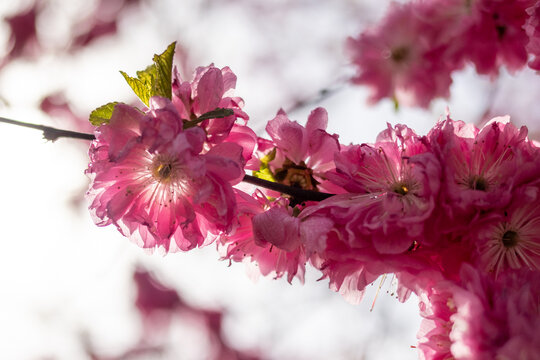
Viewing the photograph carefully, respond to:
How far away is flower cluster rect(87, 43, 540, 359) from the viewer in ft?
2.37

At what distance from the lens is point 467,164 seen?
0.82 m

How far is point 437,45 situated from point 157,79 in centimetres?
136

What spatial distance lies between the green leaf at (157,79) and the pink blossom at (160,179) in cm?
9

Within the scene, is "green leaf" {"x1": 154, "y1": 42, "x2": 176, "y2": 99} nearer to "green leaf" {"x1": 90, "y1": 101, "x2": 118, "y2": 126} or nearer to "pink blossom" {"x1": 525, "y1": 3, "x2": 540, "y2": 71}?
"green leaf" {"x1": 90, "y1": 101, "x2": 118, "y2": 126}

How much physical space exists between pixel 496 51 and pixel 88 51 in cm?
279

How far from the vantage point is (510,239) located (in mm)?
792

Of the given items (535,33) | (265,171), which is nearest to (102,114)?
(265,171)

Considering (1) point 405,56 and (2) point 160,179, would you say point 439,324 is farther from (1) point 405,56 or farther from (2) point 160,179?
(1) point 405,56

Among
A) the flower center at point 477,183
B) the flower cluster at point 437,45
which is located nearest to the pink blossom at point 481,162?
the flower center at point 477,183

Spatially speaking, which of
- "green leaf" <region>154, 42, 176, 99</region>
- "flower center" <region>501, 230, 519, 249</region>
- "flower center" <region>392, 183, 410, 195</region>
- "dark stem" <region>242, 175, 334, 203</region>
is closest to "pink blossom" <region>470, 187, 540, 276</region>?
"flower center" <region>501, 230, 519, 249</region>

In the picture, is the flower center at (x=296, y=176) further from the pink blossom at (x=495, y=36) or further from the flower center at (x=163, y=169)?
the pink blossom at (x=495, y=36)

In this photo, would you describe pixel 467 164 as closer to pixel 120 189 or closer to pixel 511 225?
pixel 511 225

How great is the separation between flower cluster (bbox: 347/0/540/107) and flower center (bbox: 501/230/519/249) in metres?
0.43

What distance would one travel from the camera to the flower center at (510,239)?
79 centimetres
